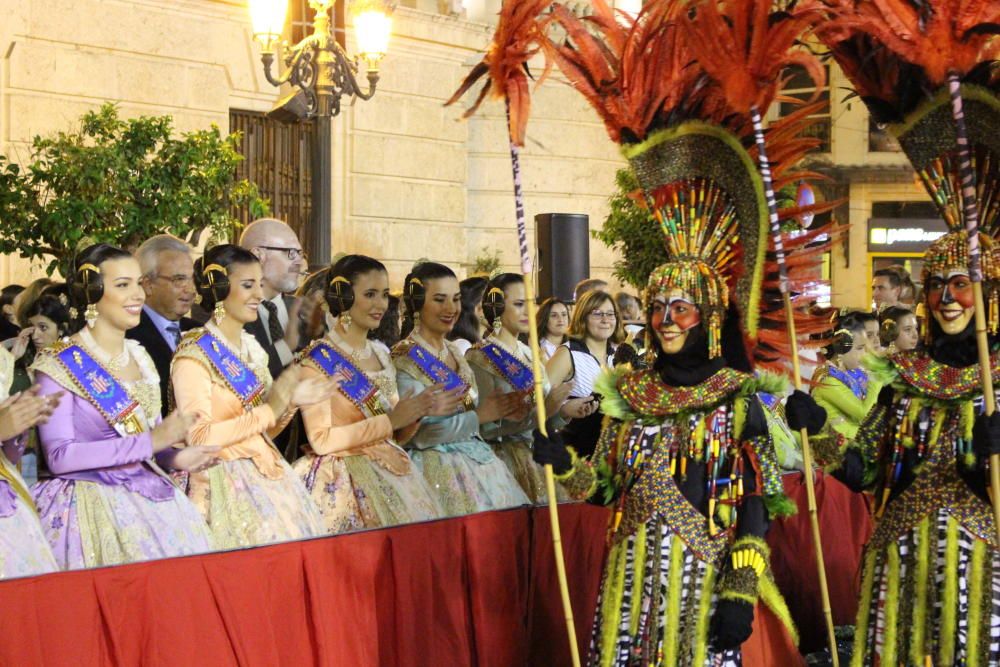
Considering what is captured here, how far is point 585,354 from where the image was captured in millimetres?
7809

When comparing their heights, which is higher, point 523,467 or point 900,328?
point 900,328

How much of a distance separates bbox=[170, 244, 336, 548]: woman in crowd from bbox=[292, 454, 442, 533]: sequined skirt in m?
0.27

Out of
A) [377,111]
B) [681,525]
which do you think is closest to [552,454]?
[681,525]

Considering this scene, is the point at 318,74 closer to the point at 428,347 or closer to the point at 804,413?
the point at 428,347

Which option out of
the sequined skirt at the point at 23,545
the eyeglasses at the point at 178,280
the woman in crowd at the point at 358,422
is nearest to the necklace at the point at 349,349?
the woman in crowd at the point at 358,422

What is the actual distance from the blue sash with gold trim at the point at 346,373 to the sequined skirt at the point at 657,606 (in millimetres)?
1720

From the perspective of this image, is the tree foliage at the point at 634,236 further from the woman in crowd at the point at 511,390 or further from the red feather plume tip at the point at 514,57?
the red feather plume tip at the point at 514,57

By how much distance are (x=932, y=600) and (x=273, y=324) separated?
353cm

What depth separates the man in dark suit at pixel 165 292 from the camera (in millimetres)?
6055

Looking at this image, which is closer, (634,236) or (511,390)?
(511,390)

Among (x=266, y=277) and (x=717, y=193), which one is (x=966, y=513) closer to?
(x=717, y=193)

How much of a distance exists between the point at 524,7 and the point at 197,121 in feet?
33.8

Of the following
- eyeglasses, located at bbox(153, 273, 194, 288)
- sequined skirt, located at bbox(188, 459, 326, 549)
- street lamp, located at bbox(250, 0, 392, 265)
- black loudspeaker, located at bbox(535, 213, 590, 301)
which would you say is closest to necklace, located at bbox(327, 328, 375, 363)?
eyeglasses, located at bbox(153, 273, 194, 288)

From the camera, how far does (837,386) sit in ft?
20.6
